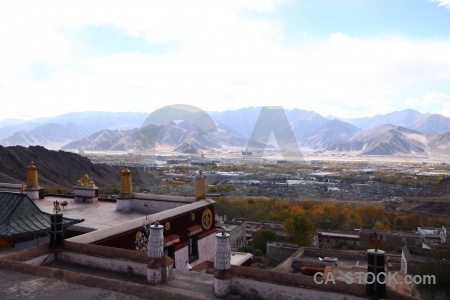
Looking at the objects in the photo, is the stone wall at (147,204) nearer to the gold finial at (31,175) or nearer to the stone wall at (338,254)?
the gold finial at (31,175)

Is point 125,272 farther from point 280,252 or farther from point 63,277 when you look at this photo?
point 280,252

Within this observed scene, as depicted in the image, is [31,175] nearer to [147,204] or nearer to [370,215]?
[147,204]

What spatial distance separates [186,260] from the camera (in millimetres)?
12766

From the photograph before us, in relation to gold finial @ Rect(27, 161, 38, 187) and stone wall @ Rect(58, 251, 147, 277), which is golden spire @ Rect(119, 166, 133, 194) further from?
stone wall @ Rect(58, 251, 147, 277)

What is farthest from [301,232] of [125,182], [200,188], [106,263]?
[106,263]

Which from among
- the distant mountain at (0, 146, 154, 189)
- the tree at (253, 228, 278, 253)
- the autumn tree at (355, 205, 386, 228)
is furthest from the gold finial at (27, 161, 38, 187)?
the distant mountain at (0, 146, 154, 189)

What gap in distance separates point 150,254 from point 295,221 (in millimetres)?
29464

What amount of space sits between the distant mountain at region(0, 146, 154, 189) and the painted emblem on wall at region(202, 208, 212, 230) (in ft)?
171

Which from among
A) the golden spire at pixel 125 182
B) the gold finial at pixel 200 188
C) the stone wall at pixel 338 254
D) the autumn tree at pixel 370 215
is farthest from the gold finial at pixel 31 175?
the autumn tree at pixel 370 215

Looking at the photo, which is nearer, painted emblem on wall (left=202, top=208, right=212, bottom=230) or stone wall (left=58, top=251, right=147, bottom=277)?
stone wall (left=58, top=251, right=147, bottom=277)

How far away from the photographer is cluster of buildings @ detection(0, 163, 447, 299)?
668 centimetres

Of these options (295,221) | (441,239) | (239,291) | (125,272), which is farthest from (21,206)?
(441,239)

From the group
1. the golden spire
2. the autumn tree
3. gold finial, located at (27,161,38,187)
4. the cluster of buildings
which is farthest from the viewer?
the autumn tree

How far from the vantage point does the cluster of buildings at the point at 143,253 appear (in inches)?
263
